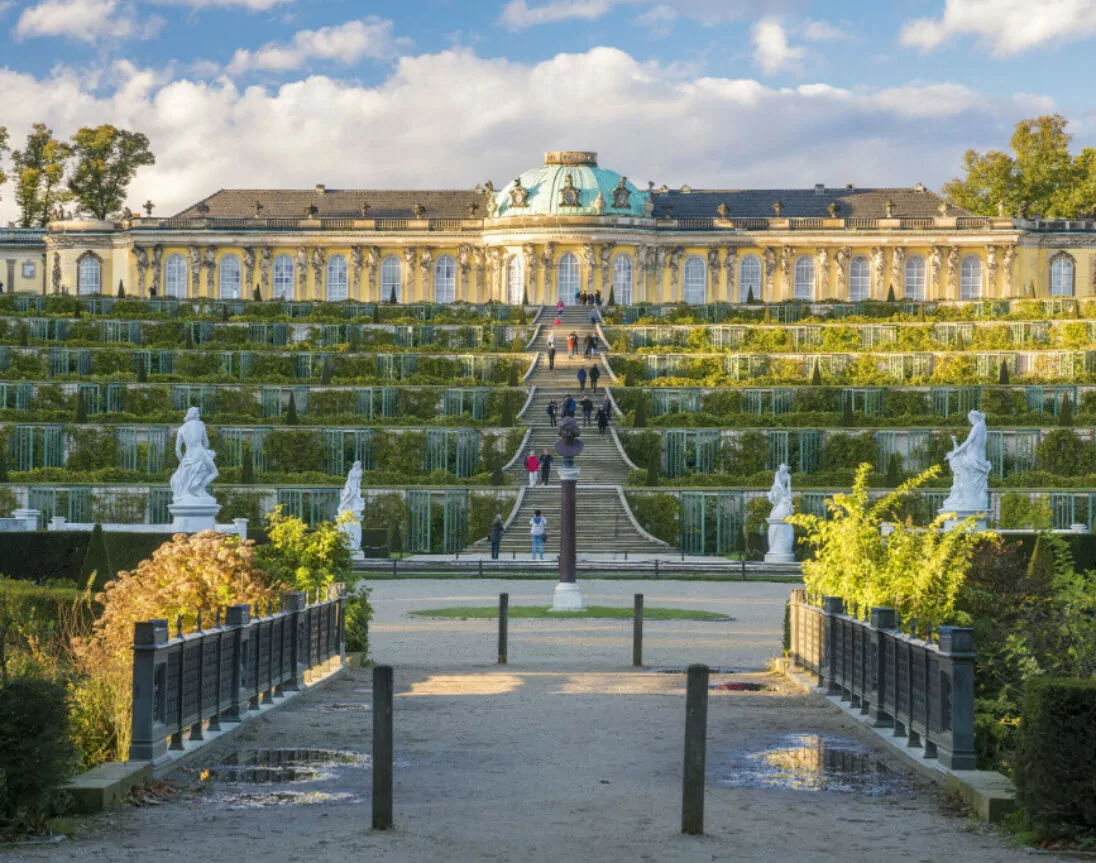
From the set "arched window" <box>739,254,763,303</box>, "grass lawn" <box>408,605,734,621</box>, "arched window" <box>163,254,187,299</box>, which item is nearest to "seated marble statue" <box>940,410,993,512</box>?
"grass lawn" <box>408,605,734,621</box>

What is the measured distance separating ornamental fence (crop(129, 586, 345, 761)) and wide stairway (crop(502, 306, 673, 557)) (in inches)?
1095

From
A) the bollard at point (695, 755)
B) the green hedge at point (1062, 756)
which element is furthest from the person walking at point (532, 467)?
the green hedge at point (1062, 756)

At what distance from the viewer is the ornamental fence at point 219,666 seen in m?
12.5

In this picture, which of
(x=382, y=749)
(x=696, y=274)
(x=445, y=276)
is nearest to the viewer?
(x=382, y=749)

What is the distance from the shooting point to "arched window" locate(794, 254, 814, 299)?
101000 millimetres

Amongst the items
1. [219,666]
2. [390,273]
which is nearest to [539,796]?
[219,666]

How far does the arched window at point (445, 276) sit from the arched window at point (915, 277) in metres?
24.0

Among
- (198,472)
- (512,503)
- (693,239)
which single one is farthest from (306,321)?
(198,472)

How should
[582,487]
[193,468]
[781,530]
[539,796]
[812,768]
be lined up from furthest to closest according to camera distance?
[582,487] < [781,530] < [193,468] < [812,768] < [539,796]

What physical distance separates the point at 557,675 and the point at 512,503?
30056 millimetres

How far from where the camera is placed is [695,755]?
1108 cm

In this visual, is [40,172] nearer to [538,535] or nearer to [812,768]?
[538,535]

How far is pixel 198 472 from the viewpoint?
33.9 m

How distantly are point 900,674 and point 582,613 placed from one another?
591 inches
